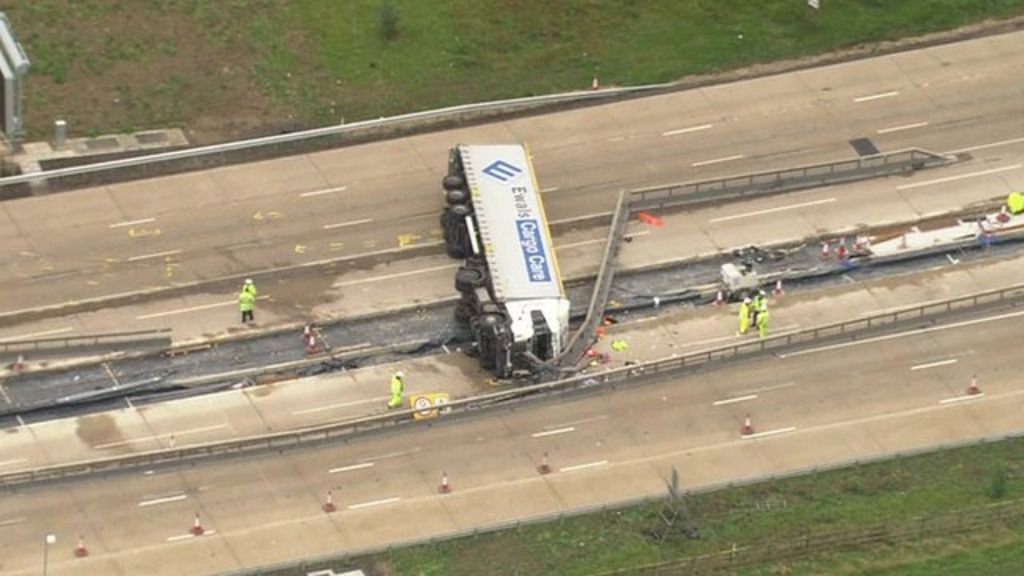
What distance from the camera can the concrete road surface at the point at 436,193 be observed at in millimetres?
124312

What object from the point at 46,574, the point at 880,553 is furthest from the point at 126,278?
the point at 880,553

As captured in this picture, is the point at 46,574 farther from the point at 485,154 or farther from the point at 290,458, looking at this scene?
the point at 485,154

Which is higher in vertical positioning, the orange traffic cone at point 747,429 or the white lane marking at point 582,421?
the white lane marking at point 582,421

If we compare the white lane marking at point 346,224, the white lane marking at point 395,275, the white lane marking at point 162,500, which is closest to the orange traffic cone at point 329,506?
the white lane marking at point 162,500

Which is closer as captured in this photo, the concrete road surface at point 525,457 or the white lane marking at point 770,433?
the concrete road surface at point 525,457

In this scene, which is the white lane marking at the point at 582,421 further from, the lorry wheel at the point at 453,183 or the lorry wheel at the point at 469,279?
the lorry wheel at the point at 453,183

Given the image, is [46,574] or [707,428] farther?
[707,428]

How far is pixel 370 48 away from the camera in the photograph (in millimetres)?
139500

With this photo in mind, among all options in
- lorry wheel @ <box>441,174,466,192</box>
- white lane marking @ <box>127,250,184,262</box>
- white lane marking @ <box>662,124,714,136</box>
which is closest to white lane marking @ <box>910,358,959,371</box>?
lorry wheel @ <box>441,174,466,192</box>

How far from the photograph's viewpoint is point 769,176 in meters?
131

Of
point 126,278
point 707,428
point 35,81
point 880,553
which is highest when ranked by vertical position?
point 35,81

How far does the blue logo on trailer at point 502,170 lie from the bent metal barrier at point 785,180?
21.0 feet

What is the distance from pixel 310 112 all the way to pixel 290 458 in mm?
26076

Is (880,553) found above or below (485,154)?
below
